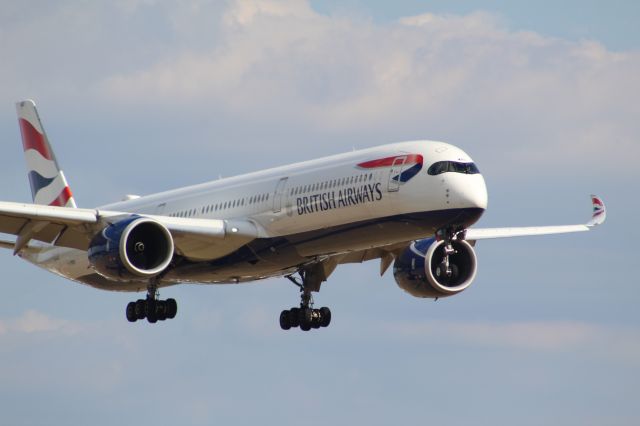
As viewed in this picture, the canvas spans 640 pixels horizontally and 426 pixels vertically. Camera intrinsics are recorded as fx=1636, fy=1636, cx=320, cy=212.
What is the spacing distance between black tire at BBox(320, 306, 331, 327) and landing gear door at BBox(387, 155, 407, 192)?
1050cm

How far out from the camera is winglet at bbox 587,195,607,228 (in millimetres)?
69562

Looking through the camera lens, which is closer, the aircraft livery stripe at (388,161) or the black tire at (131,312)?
the aircraft livery stripe at (388,161)

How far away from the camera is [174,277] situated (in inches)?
2525

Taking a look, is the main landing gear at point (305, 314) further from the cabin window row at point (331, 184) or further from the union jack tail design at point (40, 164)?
the union jack tail design at point (40, 164)

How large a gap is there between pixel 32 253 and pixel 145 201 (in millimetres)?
6034

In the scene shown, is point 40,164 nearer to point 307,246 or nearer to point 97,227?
point 97,227

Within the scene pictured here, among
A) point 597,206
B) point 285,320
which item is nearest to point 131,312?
point 285,320

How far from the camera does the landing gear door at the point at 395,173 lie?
56438 mm

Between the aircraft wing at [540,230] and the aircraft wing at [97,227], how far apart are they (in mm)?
11107

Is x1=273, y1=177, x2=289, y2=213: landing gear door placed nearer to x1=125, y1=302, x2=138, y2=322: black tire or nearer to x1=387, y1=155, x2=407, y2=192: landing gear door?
x1=387, y1=155, x2=407, y2=192: landing gear door

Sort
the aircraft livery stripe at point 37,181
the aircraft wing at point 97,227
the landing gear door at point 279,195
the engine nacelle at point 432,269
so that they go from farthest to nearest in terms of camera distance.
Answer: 1. the aircraft livery stripe at point 37,181
2. the engine nacelle at point 432,269
3. the landing gear door at point 279,195
4. the aircraft wing at point 97,227

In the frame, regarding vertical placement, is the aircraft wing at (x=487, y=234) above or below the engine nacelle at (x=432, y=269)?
above

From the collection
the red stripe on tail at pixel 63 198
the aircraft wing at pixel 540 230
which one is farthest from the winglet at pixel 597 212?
the red stripe on tail at pixel 63 198

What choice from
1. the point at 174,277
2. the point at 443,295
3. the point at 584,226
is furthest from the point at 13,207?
the point at 584,226
